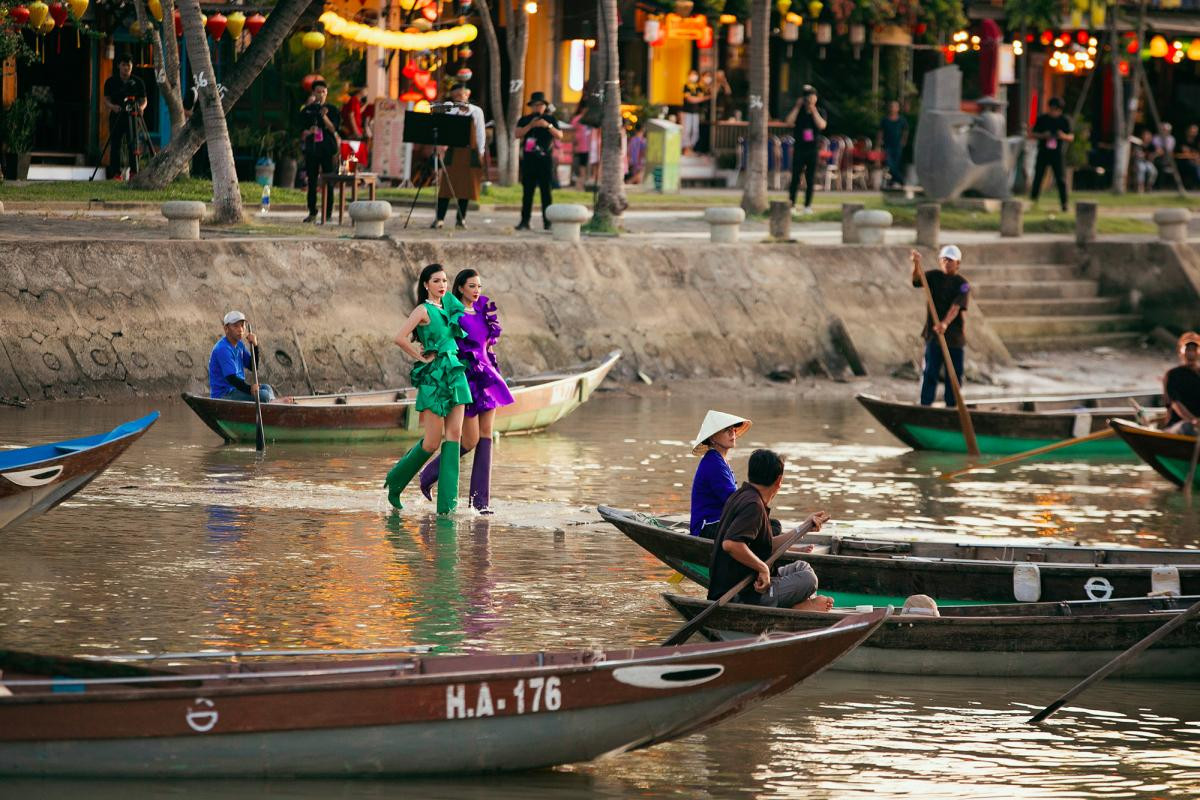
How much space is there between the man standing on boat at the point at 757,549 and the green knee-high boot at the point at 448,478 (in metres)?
4.43

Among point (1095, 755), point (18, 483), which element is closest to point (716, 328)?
point (18, 483)

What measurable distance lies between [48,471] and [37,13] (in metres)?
16.0

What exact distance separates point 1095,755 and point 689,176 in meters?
29.5

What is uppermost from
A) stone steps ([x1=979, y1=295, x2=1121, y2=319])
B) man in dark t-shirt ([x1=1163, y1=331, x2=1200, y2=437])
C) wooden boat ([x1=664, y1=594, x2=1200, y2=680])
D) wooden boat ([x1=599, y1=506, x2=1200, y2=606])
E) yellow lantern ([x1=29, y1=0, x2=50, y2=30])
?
yellow lantern ([x1=29, y1=0, x2=50, y2=30])

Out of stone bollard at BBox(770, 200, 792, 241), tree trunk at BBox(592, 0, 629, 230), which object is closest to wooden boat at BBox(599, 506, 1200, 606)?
stone bollard at BBox(770, 200, 792, 241)

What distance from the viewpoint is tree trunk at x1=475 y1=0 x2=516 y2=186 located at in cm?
3316

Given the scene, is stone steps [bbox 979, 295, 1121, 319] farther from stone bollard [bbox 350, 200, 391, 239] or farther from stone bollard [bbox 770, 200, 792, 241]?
stone bollard [bbox 350, 200, 391, 239]

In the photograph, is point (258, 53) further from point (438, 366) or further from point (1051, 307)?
point (438, 366)

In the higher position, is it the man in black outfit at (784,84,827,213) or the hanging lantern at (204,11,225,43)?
the hanging lantern at (204,11,225,43)

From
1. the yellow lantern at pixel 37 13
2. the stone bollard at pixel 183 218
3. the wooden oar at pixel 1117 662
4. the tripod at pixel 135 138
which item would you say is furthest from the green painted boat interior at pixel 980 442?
the tripod at pixel 135 138

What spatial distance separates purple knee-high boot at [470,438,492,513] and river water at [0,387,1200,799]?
318 mm

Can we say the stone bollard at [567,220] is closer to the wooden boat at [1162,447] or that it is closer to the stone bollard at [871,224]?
the stone bollard at [871,224]

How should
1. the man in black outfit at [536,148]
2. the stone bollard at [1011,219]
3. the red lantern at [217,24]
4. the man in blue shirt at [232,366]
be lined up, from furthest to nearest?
1. the stone bollard at [1011,219]
2. the red lantern at [217,24]
3. the man in black outfit at [536,148]
4. the man in blue shirt at [232,366]

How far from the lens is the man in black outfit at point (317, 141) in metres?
25.5
